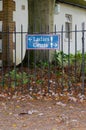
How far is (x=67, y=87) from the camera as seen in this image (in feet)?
36.1

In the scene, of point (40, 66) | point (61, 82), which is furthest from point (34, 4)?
point (61, 82)

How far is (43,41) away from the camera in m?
10.2

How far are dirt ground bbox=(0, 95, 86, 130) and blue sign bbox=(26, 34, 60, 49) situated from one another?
122 centimetres

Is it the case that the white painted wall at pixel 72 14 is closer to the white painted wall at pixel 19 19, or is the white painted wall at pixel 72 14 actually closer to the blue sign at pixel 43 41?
the white painted wall at pixel 19 19

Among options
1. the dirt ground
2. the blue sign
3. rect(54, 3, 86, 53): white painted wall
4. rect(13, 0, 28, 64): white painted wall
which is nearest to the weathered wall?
rect(13, 0, 28, 64): white painted wall

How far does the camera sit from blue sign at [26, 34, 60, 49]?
10.1m

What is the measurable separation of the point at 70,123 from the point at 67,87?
315 cm

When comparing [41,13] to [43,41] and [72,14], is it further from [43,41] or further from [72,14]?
[72,14]

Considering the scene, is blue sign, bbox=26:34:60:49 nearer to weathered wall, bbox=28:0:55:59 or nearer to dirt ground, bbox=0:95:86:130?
dirt ground, bbox=0:95:86:130

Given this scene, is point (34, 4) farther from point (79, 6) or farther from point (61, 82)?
point (79, 6)

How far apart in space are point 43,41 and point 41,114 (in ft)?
7.35

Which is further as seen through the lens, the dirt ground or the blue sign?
the blue sign

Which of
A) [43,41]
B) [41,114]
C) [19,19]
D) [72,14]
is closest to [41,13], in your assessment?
[19,19]

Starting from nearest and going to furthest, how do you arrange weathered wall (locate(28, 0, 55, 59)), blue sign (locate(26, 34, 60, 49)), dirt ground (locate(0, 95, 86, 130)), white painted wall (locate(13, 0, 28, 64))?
dirt ground (locate(0, 95, 86, 130)) → blue sign (locate(26, 34, 60, 49)) → weathered wall (locate(28, 0, 55, 59)) → white painted wall (locate(13, 0, 28, 64))
